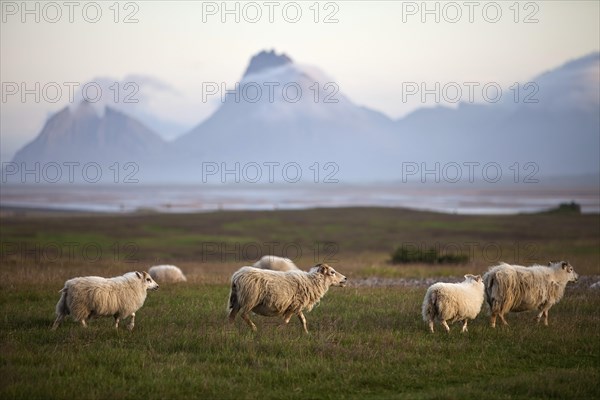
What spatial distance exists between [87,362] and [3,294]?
376 inches

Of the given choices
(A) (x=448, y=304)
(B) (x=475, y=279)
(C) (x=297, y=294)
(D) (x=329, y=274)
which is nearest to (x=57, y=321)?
(C) (x=297, y=294)

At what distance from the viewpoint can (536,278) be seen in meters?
16.4

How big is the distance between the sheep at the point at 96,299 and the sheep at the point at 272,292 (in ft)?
7.82

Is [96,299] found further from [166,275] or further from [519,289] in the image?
[166,275]

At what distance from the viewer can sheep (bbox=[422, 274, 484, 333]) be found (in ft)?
48.5

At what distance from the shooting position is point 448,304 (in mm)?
14773

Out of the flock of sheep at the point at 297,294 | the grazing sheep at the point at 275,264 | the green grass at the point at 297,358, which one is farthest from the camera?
the grazing sheep at the point at 275,264

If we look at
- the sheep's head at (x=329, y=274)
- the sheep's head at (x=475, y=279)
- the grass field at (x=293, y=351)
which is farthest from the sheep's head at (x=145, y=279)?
the sheep's head at (x=475, y=279)

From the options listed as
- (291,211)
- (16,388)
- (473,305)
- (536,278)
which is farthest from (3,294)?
(291,211)

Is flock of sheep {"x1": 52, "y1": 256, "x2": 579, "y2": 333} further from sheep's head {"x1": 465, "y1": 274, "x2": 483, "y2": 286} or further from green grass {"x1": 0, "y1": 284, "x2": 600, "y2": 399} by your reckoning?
green grass {"x1": 0, "y1": 284, "x2": 600, "y2": 399}

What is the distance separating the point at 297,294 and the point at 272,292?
2.37 feet

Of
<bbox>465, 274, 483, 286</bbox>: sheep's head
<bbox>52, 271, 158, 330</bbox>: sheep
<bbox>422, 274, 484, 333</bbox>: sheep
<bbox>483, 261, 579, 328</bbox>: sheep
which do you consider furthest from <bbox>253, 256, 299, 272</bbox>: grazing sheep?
<bbox>483, 261, 579, 328</bbox>: sheep

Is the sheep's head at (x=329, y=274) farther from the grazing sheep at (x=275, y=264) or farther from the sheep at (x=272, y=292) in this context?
the grazing sheep at (x=275, y=264)

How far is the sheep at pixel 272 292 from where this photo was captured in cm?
1490
